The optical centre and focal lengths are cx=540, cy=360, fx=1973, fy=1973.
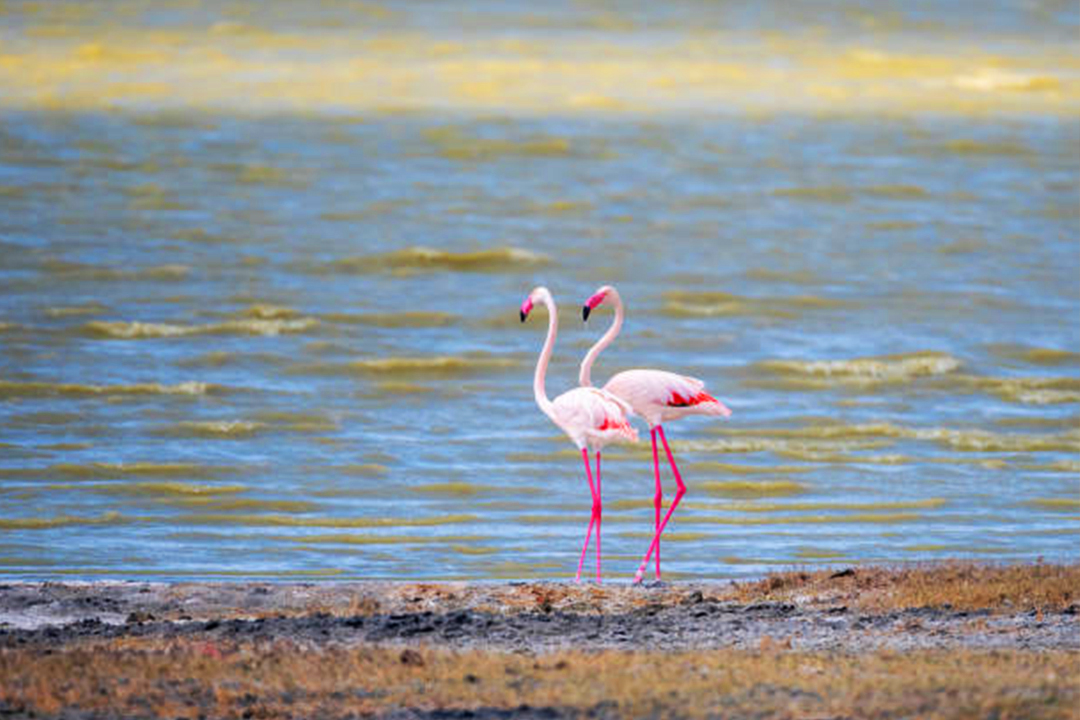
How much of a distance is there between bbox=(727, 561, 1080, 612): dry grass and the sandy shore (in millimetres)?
21

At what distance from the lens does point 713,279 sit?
25031 millimetres

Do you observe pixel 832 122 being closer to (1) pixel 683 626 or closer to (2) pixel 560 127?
(2) pixel 560 127

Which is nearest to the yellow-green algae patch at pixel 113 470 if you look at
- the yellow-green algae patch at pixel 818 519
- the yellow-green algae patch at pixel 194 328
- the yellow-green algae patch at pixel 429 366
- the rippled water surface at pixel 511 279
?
the rippled water surface at pixel 511 279

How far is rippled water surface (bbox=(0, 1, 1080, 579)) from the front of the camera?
14.4 m

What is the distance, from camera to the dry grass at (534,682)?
748 centimetres

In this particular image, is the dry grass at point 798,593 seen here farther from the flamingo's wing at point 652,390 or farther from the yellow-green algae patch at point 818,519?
the yellow-green algae patch at point 818,519

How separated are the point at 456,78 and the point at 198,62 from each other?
4.95m

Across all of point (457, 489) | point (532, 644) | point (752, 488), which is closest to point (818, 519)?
point (752, 488)

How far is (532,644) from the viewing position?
9.00 metres

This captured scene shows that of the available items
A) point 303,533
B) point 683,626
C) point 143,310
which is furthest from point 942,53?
point 683,626

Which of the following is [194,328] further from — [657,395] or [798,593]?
[798,593]

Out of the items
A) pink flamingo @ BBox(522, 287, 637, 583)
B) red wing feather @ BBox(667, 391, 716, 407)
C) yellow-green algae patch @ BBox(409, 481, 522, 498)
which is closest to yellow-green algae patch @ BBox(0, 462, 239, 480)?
yellow-green algae patch @ BBox(409, 481, 522, 498)

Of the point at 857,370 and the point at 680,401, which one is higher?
the point at 680,401

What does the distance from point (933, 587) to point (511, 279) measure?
15064 mm
